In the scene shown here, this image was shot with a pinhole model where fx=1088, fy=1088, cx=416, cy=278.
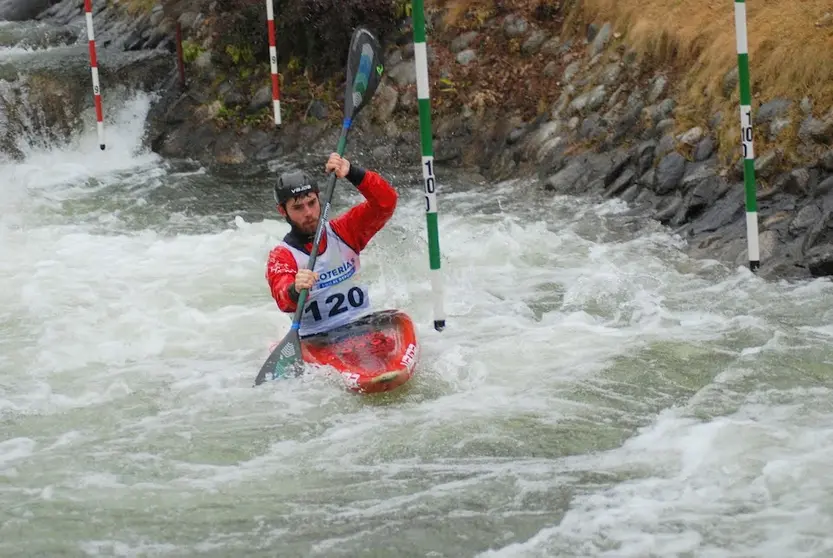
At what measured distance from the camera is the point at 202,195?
10.3 meters

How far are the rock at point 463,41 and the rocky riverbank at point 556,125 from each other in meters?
0.01

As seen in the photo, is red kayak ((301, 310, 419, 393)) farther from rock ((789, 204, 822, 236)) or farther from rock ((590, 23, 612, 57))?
rock ((590, 23, 612, 57))

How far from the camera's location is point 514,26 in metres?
11.1

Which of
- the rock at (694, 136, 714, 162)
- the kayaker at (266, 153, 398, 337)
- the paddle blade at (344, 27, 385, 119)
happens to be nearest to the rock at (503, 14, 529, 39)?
the rock at (694, 136, 714, 162)

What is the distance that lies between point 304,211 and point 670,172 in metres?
3.64

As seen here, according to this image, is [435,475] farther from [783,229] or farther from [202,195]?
[202,195]

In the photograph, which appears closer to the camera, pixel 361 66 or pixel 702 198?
pixel 361 66

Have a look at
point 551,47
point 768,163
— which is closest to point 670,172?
point 768,163

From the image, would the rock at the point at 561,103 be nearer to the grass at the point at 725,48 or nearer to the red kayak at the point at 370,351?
the grass at the point at 725,48

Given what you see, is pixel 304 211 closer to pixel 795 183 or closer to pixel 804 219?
pixel 804 219

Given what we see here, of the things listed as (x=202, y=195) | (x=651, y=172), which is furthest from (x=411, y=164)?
(x=651, y=172)

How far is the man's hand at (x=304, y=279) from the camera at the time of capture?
209 inches

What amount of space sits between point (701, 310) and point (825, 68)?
2304 mm

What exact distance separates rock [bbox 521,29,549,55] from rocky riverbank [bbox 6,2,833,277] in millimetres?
14
